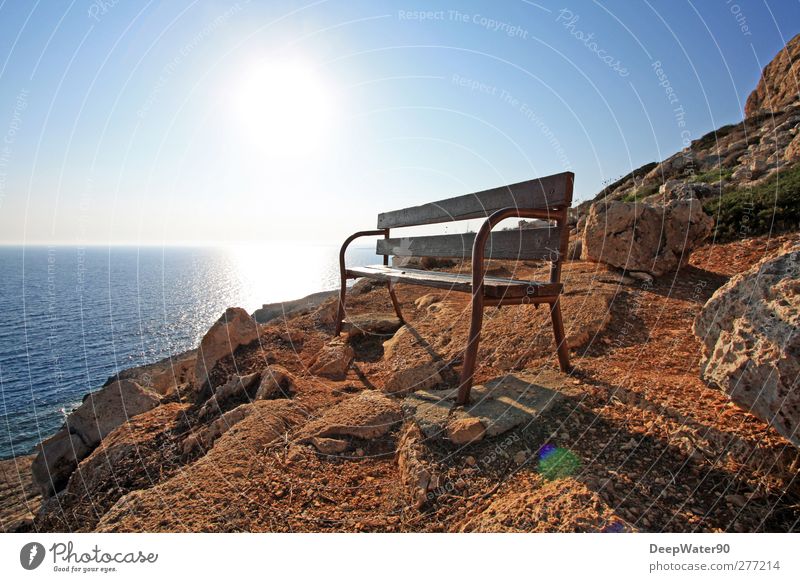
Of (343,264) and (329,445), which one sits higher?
(343,264)

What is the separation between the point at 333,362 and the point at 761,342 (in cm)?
336

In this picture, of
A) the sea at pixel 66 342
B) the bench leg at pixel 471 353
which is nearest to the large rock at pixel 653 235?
the bench leg at pixel 471 353

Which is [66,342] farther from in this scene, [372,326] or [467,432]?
[467,432]

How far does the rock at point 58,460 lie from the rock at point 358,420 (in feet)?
15.3

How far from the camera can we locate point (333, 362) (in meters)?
4.01

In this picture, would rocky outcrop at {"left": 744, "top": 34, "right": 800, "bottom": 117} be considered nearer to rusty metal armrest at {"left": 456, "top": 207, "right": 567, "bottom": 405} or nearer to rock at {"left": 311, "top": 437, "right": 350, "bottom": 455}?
rusty metal armrest at {"left": 456, "top": 207, "right": 567, "bottom": 405}

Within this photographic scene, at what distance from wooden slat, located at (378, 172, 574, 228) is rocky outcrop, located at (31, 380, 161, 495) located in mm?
4325

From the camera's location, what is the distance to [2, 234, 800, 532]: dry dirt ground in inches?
61.2

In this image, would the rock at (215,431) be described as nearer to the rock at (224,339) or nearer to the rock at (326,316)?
the rock at (224,339)

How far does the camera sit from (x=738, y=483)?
160 cm

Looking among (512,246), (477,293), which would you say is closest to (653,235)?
(512,246)

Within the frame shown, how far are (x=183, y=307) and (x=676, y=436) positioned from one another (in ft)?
170

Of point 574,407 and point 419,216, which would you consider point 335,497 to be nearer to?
point 574,407

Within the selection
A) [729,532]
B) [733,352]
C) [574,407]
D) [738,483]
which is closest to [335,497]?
[574,407]
